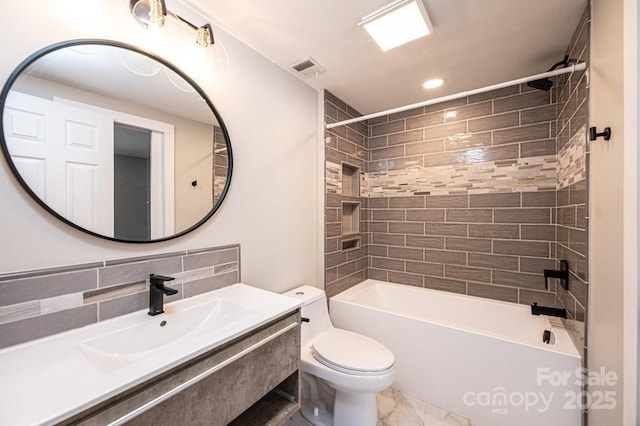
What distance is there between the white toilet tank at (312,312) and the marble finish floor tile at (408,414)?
51 cm

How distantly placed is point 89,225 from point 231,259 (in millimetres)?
689

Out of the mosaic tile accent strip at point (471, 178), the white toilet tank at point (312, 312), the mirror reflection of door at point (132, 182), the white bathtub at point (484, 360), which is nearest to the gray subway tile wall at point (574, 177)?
the mosaic tile accent strip at point (471, 178)

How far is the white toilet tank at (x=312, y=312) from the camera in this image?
181cm

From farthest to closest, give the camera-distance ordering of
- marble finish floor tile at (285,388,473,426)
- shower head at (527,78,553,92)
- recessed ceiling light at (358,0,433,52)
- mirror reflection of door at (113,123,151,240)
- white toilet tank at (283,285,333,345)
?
1. shower head at (527,78,553,92)
2. white toilet tank at (283,285,333,345)
3. marble finish floor tile at (285,388,473,426)
4. recessed ceiling light at (358,0,433,52)
5. mirror reflection of door at (113,123,151,240)

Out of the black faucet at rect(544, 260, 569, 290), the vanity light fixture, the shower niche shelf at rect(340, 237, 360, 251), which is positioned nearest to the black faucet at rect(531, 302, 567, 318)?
the black faucet at rect(544, 260, 569, 290)

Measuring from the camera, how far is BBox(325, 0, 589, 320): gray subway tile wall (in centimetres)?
206

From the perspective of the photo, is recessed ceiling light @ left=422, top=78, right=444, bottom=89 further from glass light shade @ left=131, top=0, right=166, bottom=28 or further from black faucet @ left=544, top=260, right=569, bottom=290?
glass light shade @ left=131, top=0, right=166, bottom=28

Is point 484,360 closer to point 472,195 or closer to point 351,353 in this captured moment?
point 351,353

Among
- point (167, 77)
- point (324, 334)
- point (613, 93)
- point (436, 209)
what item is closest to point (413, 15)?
point (613, 93)

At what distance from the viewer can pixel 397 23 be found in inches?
58.0

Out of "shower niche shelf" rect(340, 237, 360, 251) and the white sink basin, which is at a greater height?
"shower niche shelf" rect(340, 237, 360, 251)

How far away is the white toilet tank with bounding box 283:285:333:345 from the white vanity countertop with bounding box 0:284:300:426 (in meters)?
0.71

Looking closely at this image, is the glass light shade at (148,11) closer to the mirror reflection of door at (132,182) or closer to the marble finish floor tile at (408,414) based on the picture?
the mirror reflection of door at (132,182)

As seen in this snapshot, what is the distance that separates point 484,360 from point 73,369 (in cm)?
205
